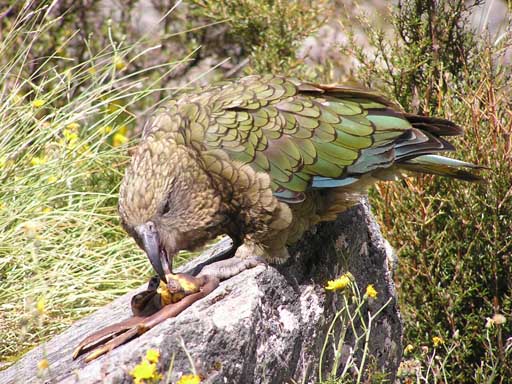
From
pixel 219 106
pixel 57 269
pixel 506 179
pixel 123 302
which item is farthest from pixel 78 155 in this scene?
pixel 506 179

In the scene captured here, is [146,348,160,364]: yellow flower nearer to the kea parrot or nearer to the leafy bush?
the kea parrot

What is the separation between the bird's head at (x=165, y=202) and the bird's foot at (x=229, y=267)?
135 mm

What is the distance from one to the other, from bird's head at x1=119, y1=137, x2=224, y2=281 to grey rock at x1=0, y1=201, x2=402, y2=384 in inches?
10.7

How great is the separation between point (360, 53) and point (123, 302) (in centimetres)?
207

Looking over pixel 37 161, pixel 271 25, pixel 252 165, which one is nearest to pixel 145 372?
pixel 252 165

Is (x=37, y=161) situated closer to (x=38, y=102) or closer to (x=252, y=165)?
(x=38, y=102)

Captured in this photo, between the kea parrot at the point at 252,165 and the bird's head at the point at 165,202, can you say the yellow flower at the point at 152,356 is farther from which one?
the bird's head at the point at 165,202

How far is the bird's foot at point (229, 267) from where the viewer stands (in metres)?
3.57

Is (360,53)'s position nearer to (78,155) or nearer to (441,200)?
(441,200)

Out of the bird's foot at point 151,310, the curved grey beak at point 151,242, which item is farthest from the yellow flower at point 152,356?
the curved grey beak at point 151,242

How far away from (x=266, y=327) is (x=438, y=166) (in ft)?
4.21

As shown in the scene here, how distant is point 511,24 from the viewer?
4.95m

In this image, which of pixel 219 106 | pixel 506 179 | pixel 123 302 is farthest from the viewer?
pixel 506 179

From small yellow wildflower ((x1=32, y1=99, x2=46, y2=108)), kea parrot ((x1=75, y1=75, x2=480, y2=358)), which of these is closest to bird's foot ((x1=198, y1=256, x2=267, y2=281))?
kea parrot ((x1=75, y1=75, x2=480, y2=358))
